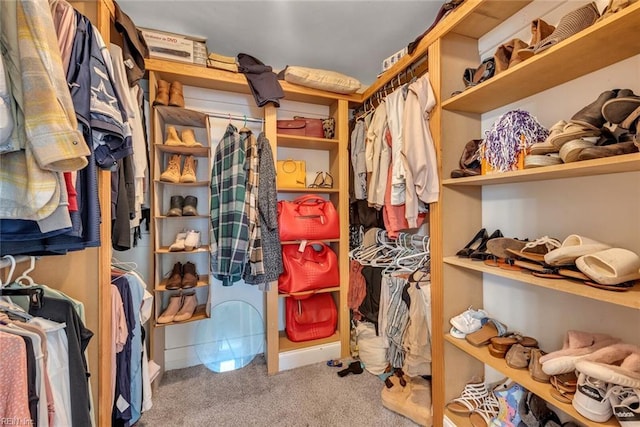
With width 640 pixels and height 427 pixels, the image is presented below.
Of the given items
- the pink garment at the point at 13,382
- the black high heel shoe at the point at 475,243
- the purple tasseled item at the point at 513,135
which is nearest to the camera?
the pink garment at the point at 13,382

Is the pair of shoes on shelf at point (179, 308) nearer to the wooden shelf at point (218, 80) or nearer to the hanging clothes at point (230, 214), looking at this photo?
the hanging clothes at point (230, 214)

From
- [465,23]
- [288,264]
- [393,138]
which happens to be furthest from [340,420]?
[465,23]

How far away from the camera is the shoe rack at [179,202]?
1738 mm

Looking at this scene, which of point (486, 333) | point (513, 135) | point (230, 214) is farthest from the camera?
point (230, 214)

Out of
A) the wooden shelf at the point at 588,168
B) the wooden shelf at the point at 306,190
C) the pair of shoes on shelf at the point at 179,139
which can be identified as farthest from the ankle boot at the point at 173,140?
the wooden shelf at the point at 588,168

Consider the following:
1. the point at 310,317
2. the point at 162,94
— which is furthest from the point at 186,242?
the point at 310,317

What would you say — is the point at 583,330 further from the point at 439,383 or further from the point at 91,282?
the point at 91,282

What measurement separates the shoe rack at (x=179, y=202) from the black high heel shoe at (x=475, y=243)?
154cm

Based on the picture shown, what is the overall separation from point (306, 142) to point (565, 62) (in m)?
1.50

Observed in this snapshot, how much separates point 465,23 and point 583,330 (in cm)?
143

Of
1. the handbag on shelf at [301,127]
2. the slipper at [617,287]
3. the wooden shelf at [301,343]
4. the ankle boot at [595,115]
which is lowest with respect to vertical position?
the wooden shelf at [301,343]

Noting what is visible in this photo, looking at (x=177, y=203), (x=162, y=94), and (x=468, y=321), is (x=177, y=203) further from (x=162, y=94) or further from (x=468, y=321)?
(x=468, y=321)

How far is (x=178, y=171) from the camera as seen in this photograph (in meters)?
1.80

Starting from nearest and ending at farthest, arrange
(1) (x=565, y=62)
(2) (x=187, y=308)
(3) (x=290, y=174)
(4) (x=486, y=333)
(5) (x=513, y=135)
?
(1) (x=565, y=62) < (5) (x=513, y=135) < (4) (x=486, y=333) < (2) (x=187, y=308) < (3) (x=290, y=174)
